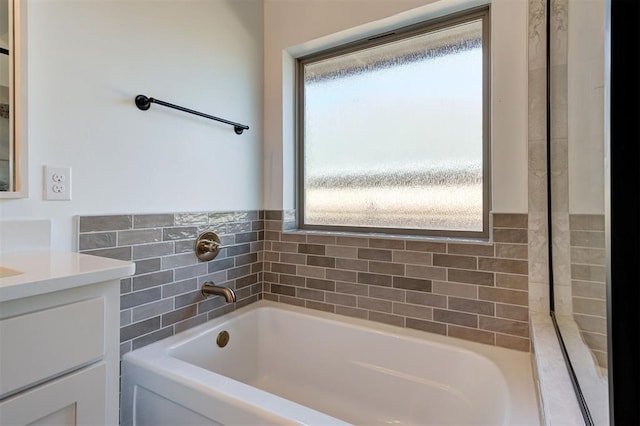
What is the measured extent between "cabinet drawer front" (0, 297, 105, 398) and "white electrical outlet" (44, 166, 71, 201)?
536mm

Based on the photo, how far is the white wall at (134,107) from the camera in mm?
1072

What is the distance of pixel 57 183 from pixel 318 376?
1.50 m

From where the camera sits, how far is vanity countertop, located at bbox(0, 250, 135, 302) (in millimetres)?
653

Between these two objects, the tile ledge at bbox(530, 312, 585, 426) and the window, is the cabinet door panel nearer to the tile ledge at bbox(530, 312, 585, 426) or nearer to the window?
the tile ledge at bbox(530, 312, 585, 426)

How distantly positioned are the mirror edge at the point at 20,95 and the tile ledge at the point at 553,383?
1630mm

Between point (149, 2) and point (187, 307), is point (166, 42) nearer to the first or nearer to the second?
point (149, 2)

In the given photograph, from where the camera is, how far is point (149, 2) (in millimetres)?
1377

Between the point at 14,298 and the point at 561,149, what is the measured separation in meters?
1.61

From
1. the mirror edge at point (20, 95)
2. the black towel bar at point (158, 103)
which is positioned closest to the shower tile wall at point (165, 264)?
the mirror edge at point (20, 95)

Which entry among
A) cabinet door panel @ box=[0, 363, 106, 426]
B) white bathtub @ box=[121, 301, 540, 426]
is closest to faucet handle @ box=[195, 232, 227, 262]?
white bathtub @ box=[121, 301, 540, 426]

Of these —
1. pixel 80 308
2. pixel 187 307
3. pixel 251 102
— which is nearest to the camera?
pixel 80 308

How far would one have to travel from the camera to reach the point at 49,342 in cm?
71

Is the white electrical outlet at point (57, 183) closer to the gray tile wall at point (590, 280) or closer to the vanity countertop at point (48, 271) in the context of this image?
the vanity countertop at point (48, 271)

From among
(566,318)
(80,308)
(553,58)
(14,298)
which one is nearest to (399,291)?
(566,318)
